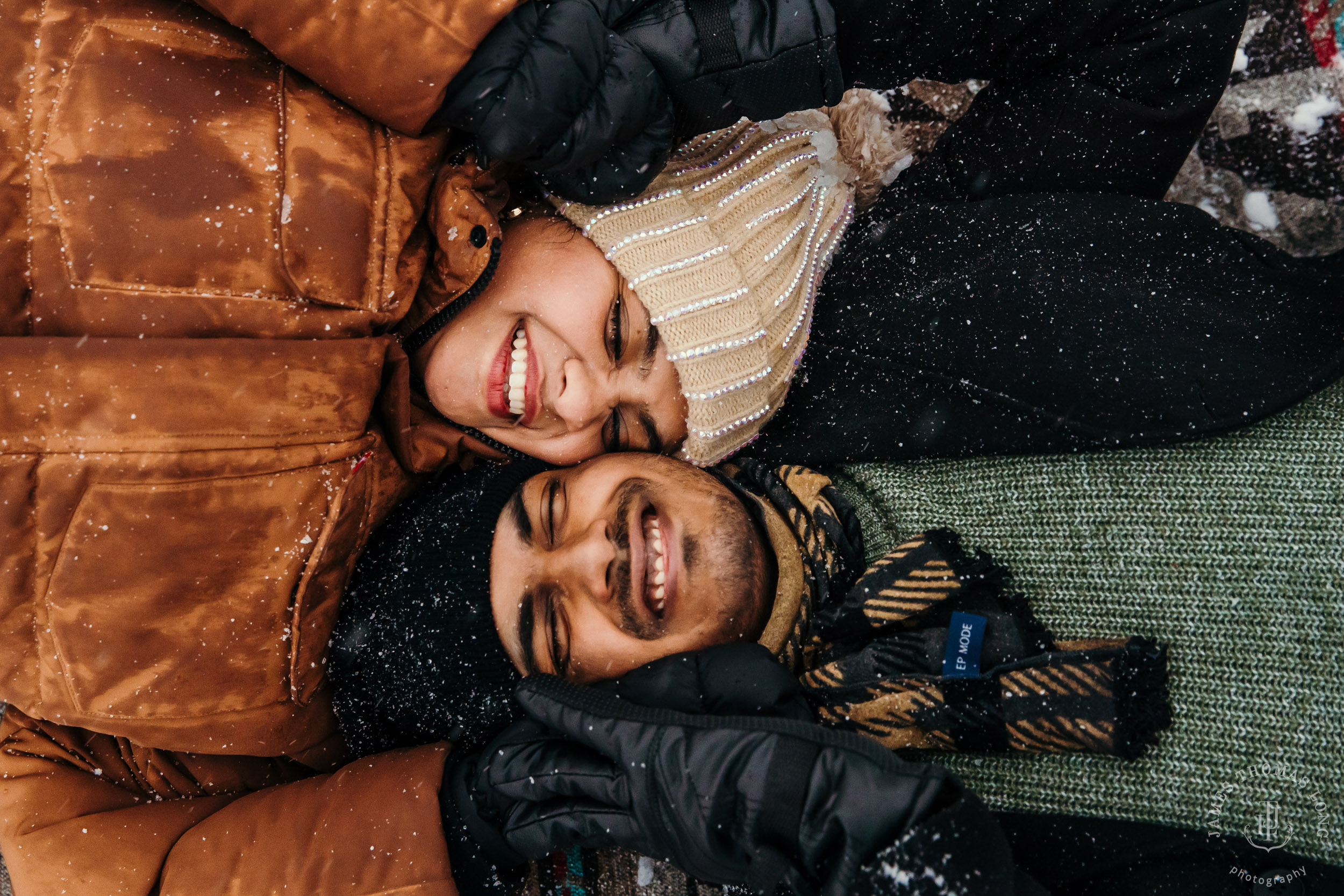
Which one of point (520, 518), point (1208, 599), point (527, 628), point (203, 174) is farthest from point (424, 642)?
point (1208, 599)

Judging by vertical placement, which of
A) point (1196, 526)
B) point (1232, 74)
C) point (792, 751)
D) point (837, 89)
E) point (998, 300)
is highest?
point (837, 89)

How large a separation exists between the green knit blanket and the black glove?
321mm

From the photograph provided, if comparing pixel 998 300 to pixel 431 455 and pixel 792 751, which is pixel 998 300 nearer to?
pixel 792 751

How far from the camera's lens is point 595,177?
1.40m

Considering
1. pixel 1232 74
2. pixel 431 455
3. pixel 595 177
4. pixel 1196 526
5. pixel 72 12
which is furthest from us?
pixel 1232 74

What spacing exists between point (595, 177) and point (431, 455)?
2.07ft

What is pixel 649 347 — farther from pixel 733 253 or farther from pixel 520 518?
pixel 520 518

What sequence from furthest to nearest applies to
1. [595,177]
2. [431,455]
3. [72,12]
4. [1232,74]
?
[1232,74]
[431,455]
[595,177]
[72,12]

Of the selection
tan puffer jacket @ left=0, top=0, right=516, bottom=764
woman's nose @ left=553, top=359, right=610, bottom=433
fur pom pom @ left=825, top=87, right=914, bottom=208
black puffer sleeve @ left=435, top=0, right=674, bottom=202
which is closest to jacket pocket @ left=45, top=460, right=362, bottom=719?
tan puffer jacket @ left=0, top=0, right=516, bottom=764

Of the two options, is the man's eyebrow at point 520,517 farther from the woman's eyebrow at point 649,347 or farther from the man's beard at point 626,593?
the woman's eyebrow at point 649,347

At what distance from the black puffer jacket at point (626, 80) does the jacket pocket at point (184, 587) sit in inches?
24.8

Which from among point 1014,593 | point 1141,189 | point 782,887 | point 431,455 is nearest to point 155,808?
point 431,455

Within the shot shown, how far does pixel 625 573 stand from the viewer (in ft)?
4.84

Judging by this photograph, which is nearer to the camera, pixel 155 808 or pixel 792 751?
pixel 792 751
